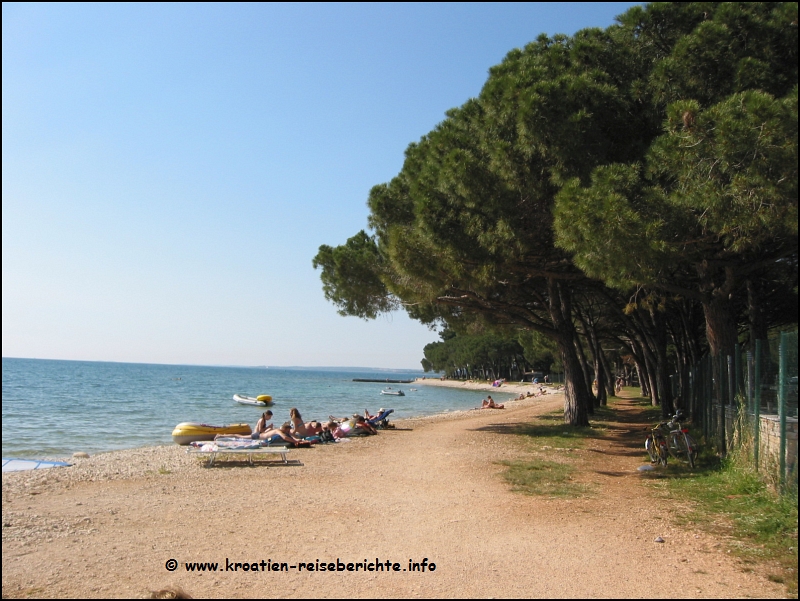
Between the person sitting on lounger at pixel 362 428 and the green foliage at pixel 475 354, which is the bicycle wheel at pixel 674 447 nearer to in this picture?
the person sitting on lounger at pixel 362 428

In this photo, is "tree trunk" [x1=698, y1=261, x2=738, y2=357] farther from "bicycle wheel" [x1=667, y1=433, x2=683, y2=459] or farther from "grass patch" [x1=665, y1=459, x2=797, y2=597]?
"grass patch" [x1=665, y1=459, x2=797, y2=597]

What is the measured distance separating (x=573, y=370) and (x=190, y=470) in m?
10.8

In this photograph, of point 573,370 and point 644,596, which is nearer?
point 644,596

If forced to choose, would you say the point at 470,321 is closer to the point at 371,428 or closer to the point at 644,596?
the point at 371,428

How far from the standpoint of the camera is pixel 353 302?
18.4 meters

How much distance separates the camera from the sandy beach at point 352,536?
188 inches

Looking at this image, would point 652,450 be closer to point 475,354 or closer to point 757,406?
point 757,406

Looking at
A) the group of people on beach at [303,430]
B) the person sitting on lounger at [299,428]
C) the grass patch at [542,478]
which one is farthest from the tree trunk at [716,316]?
the person sitting on lounger at [299,428]

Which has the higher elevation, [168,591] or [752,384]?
[752,384]

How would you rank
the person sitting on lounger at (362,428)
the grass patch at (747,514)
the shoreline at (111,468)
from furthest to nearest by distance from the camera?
the person sitting on lounger at (362,428), the shoreline at (111,468), the grass patch at (747,514)

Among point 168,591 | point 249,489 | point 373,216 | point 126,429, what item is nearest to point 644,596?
point 168,591

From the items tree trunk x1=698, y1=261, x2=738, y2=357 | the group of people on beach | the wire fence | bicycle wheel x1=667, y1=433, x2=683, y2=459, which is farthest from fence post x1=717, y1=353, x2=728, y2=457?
the group of people on beach

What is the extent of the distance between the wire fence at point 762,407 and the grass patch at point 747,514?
23 centimetres

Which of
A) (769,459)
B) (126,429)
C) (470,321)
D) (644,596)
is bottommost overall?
(126,429)
